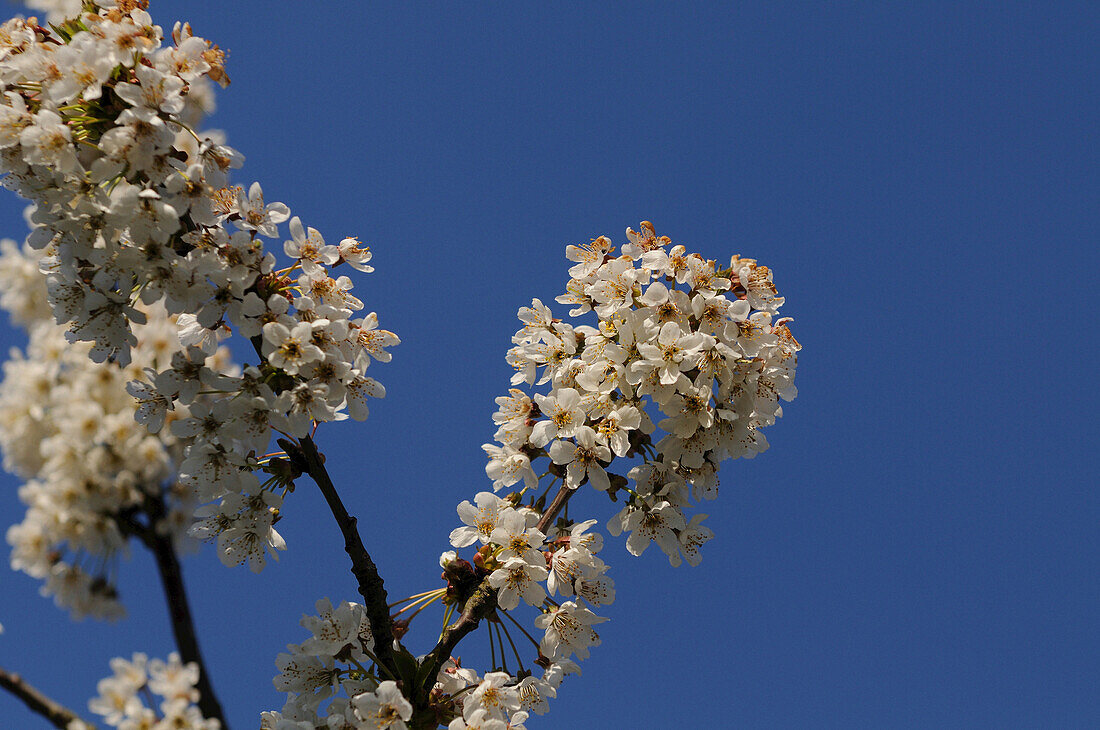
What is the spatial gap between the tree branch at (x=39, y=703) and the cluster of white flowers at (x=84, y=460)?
Answer: 100 centimetres

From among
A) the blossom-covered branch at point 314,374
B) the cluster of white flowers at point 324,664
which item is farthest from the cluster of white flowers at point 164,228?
the cluster of white flowers at point 324,664

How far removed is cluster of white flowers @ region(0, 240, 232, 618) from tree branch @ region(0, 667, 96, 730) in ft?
3.27

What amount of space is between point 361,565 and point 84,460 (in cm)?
261

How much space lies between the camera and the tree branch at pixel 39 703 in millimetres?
2061

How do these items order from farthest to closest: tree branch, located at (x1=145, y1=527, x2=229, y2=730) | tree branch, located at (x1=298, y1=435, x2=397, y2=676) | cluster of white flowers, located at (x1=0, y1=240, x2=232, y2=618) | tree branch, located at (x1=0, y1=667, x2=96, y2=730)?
cluster of white flowers, located at (x1=0, y1=240, x2=232, y2=618), tree branch, located at (x1=298, y1=435, x2=397, y2=676), tree branch, located at (x1=145, y1=527, x2=229, y2=730), tree branch, located at (x1=0, y1=667, x2=96, y2=730)

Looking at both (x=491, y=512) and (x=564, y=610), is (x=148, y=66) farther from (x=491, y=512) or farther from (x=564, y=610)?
(x=564, y=610)

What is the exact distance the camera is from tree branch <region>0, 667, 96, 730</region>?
206 centimetres

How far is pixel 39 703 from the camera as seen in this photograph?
82.4 inches

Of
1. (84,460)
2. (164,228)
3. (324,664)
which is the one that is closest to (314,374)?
(164,228)

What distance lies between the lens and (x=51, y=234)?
2.75m

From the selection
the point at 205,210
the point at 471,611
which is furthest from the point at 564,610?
the point at 205,210

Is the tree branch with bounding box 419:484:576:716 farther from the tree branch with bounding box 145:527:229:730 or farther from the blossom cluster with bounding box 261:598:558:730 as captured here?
the tree branch with bounding box 145:527:229:730

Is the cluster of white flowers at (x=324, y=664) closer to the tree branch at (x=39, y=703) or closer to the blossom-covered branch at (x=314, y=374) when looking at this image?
the blossom-covered branch at (x=314, y=374)

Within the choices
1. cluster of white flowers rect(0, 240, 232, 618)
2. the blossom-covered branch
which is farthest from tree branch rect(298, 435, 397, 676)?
cluster of white flowers rect(0, 240, 232, 618)
